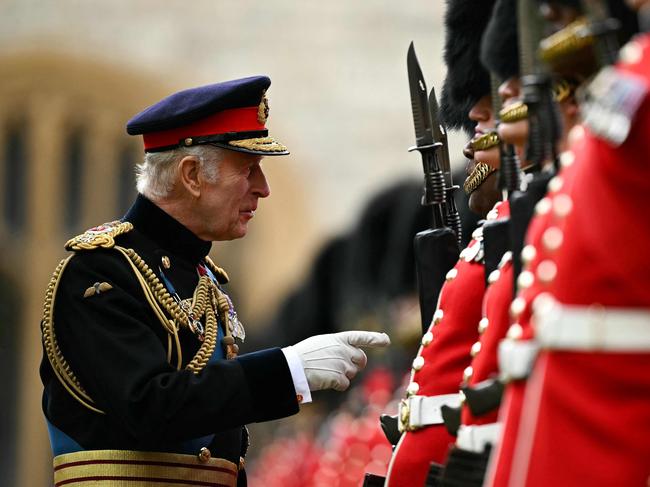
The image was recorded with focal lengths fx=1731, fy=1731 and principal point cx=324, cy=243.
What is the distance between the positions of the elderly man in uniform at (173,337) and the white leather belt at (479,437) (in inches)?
36.2

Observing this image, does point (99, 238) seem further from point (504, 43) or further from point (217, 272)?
point (504, 43)

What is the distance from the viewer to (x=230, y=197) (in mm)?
4191

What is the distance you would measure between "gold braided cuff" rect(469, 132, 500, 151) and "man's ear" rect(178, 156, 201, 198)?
0.83 metres

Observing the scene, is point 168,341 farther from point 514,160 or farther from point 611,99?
point 611,99

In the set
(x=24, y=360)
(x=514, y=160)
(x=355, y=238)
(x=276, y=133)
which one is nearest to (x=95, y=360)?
(x=514, y=160)

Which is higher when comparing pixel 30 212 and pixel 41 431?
pixel 30 212

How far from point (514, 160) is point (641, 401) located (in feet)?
2.93

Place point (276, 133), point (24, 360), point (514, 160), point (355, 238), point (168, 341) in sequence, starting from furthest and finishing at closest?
point (24, 360) → point (276, 133) → point (355, 238) → point (168, 341) → point (514, 160)

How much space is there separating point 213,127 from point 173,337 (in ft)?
1.84

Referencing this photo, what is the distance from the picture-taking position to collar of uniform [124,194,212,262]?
4137mm

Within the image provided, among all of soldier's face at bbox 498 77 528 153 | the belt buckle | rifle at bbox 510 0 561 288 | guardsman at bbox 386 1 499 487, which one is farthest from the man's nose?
rifle at bbox 510 0 561 288

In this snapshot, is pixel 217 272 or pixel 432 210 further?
pixel 217 272

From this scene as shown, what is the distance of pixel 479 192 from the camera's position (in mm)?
3984

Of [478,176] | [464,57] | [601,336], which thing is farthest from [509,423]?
[464,57]
